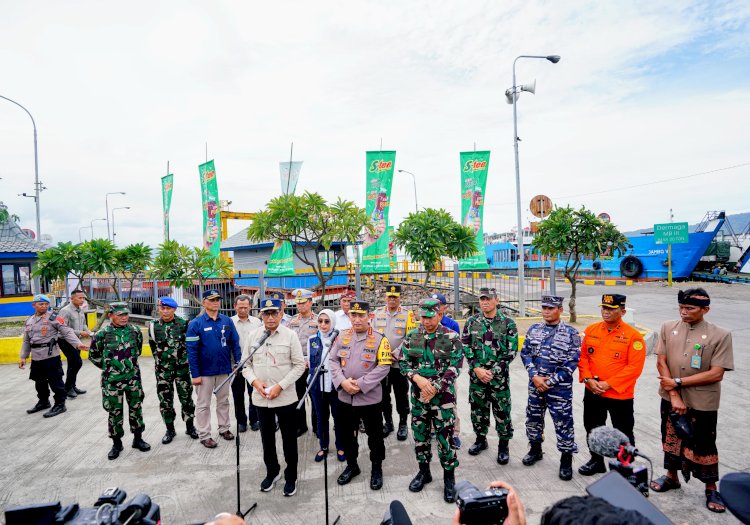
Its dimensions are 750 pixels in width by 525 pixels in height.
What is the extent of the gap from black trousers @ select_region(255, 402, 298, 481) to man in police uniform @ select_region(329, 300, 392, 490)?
0.49 meters

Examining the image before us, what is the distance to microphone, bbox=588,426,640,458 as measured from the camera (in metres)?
1.85

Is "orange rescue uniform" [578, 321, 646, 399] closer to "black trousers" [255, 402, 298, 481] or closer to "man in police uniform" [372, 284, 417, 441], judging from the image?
"man in police uniform" [372, 284, 417, 441]

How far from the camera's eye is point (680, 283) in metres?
26.0

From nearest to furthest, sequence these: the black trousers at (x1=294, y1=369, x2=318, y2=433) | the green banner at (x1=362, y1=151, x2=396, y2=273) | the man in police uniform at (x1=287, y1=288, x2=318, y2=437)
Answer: the black trousers at (x1=294, y1=369, x2=318, y2=433) → the man in police uniform at (x1=287, y1=288, x2=318, y2=437) → the green banner at (x1=362, y1=151, x2=396, y2=273)

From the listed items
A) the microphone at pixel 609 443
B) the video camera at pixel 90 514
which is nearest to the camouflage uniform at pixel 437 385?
the microphone at pixel 609 443

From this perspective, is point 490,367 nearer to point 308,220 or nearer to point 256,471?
point 256,471

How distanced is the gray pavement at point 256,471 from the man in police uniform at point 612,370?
0.61 metres

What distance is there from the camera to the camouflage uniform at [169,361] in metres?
5.05

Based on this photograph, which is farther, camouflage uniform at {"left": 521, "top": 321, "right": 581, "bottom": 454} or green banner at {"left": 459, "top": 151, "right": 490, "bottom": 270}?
green banner at {"left": 459, "top": 151, "right": 490, "bottom": 270}

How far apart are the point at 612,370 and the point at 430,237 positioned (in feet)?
22.1

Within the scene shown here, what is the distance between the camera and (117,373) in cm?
476

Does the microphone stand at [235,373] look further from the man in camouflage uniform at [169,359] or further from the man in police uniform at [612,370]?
the man in police uniform at [612,370]

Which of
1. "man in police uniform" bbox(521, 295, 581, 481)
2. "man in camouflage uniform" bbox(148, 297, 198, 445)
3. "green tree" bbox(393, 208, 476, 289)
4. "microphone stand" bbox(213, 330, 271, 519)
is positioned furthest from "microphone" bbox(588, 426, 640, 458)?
"green tree" bbox(393, 208, 476, 289)

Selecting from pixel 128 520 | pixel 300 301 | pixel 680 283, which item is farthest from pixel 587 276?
pixel 128 520
